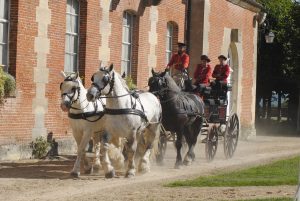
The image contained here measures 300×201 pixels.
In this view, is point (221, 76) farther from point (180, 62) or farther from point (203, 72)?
point (180, 62)

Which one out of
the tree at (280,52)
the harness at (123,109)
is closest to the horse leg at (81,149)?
the harness at (123,109)

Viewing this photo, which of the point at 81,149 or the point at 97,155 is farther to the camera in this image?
the point at 97,155

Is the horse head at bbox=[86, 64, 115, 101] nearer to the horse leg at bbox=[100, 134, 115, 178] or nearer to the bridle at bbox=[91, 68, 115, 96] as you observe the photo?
the bridle at bbox=[91, 68, 115, 96]

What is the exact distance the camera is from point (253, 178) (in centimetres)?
1569

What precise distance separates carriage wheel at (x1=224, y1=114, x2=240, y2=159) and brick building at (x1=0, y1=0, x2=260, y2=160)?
12.4 ft

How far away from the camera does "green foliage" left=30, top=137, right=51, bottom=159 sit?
18.8 m

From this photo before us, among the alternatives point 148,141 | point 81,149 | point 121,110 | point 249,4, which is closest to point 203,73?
point 148,141

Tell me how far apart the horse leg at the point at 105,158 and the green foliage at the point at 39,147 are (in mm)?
4183

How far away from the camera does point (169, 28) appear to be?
26.6 meters

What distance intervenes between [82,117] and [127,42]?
8.55 m

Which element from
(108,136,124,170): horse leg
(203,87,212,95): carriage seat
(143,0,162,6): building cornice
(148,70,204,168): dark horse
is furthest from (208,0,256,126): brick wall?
(108,136,124,170): horse leg

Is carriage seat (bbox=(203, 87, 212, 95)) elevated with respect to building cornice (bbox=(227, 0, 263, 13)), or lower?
lower

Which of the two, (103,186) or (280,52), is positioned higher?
(280,52)

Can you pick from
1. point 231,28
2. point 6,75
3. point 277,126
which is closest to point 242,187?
point 6,75
